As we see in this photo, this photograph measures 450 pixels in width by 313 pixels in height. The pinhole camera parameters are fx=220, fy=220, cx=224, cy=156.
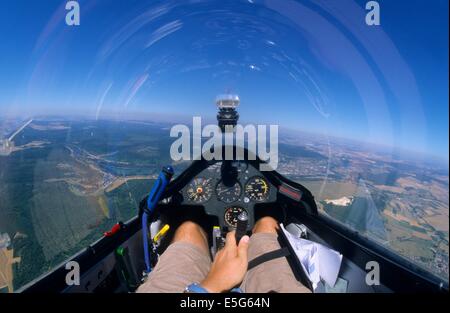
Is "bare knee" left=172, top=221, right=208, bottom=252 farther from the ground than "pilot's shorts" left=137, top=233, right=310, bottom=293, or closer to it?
closer to it

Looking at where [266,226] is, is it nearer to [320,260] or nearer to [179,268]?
[320,260]

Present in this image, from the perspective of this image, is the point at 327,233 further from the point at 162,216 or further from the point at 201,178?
the point at 162,216

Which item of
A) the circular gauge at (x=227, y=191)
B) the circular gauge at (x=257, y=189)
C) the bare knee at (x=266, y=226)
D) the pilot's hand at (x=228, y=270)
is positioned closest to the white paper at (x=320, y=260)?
the bare knee at (x=266, y=226)

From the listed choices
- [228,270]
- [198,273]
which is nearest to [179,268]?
[198,273]

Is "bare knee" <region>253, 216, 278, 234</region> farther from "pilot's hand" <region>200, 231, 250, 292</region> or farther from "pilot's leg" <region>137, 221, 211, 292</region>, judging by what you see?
"pilot's hand" <region>200, 231, 250, 292</region>

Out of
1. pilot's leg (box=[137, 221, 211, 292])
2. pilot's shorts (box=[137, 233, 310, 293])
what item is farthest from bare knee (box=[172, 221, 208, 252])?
pilot's shorts (box=[137, 233, 310, 293])

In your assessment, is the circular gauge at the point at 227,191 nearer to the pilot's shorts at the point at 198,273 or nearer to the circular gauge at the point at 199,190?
the circular gauge at the point at 199,190

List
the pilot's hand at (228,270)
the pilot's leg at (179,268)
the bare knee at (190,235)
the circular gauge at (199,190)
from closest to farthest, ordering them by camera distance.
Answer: the pilot's hand at (228,270) → the pilot's leg at (179,268) → the bare knee at (190,235) → the circular gauge at (199,190)

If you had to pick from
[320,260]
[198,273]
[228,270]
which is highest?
[228,270]
